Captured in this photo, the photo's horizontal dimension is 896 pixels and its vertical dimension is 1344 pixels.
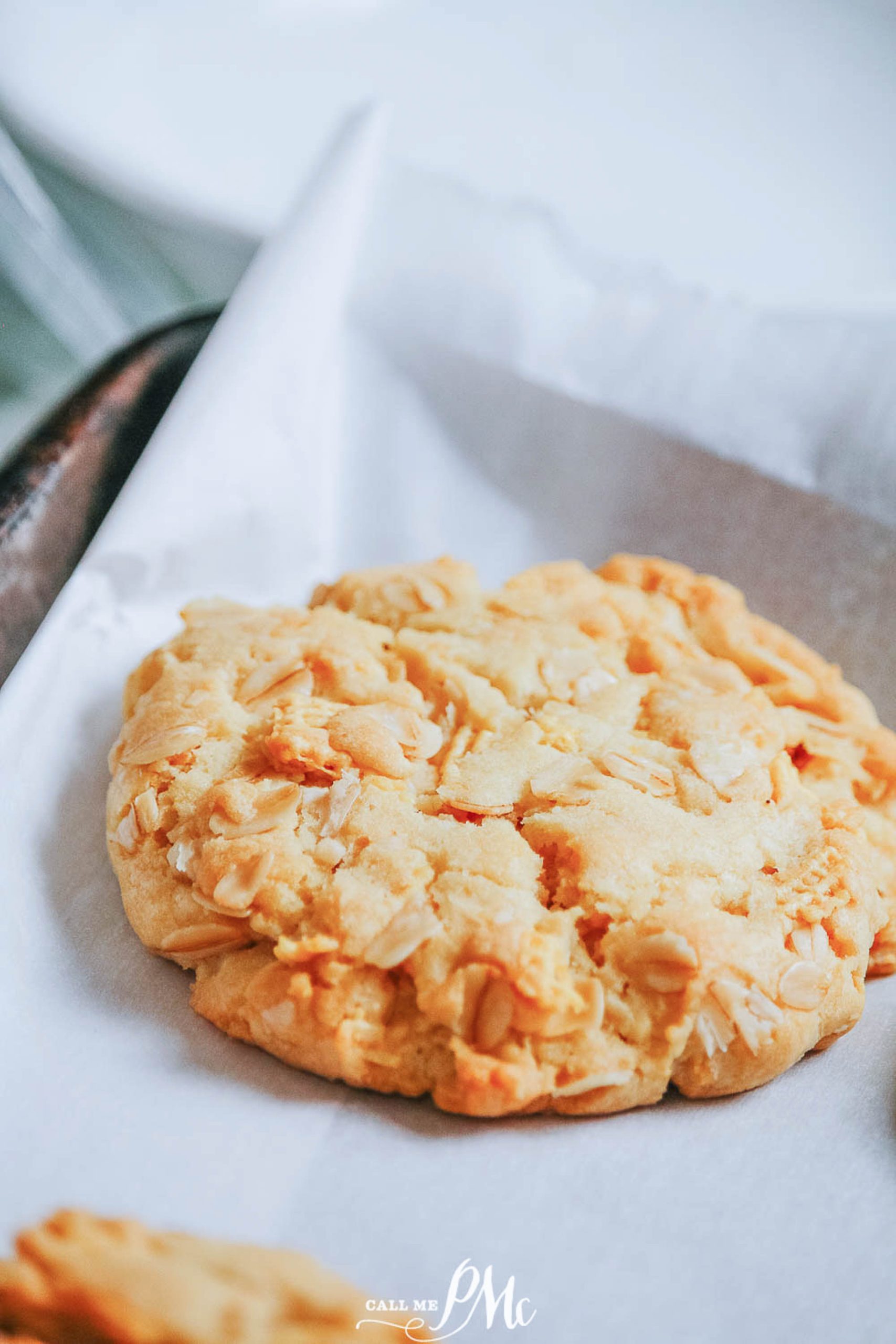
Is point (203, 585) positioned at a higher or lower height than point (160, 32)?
lower

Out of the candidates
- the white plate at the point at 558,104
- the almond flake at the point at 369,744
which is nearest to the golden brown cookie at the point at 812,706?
the almond flake at the point at 369,744

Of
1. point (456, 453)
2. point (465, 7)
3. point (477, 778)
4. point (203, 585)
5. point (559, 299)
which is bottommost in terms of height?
point (477, 778)

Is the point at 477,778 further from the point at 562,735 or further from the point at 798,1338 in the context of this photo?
the point at 798,1338

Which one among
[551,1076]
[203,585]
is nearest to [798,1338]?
[551,1076]

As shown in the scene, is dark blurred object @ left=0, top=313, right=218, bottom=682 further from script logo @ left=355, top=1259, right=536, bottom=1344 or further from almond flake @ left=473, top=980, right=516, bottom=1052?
script logo @ left=355, top=1259, right=536, bottom=1344

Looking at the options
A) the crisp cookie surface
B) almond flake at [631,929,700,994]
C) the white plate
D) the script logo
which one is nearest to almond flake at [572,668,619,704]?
the crisp cookie surface

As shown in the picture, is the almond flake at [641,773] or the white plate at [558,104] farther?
the white plate at [558,104]

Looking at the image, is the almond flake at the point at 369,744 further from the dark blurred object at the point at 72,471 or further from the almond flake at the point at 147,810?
the dark blurred object at the point at 72,471
